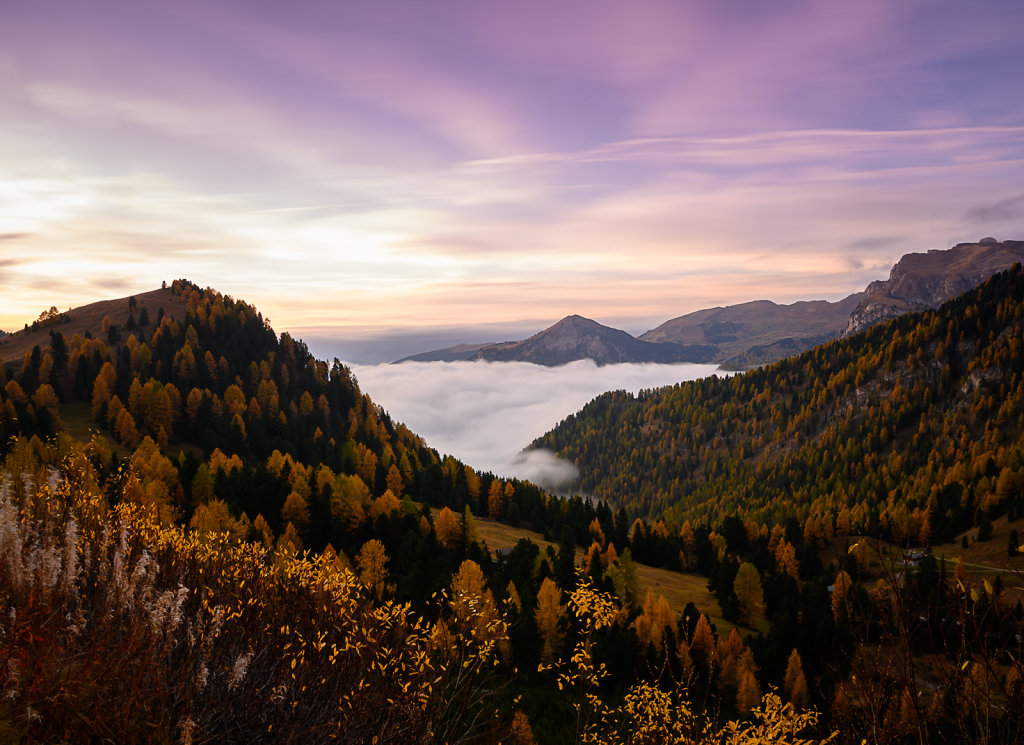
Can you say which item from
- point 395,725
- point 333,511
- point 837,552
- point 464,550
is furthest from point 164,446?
point 837,552

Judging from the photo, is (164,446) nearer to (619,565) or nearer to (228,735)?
(619,565)

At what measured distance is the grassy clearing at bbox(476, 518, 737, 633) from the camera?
301 ft

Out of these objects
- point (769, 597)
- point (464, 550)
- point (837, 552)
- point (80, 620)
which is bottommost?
point (837, 552)

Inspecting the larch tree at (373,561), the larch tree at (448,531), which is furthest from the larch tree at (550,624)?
the larch tree at (448,531)

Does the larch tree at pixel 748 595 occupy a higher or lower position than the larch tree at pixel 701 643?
lower

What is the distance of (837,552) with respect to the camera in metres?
142

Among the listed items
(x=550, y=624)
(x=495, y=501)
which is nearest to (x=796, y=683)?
(x=550, y=624)

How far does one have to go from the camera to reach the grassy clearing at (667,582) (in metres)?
91.8

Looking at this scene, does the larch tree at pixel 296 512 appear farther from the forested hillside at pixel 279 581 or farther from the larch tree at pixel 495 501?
the larch tree at pixel 495 501

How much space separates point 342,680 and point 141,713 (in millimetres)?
3858

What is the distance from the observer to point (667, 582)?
107 metres

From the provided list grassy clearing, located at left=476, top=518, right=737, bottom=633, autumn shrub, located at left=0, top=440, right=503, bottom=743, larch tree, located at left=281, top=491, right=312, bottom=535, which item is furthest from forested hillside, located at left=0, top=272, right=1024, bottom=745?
grassy clearing, located at left=476, top=518, right=737, bottom=633

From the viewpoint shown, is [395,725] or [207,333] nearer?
[395,725]

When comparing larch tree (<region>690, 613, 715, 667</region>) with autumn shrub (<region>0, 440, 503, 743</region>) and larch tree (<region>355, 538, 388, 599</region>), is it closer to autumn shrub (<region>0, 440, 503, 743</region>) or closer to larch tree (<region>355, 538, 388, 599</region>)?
larch tree (<region>355, 538, 388, 599</region>)
